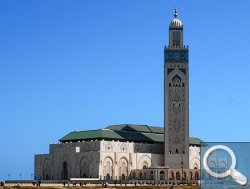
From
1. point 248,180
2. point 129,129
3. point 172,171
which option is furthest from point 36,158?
point 248,180

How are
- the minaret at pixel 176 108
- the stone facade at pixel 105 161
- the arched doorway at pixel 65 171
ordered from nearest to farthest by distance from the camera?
the stone facade at pixel 105 161 < the minaret at pixel 176 108 < the arched doorway at pixel 65 171

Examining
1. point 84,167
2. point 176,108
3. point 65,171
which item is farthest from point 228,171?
point 65,171

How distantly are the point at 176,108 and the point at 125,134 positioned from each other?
13908mm

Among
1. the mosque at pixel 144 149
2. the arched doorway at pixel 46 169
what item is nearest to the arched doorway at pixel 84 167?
the mosque at pixel 144 149

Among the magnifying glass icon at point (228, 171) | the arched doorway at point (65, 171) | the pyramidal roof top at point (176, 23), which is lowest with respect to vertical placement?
the arched doorway at point (65, 171)

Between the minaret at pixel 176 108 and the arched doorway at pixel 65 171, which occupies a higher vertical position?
the minaret at pixel 176 108

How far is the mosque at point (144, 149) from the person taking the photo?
12838 centimetres

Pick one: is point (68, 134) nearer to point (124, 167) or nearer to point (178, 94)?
point (124, 167)

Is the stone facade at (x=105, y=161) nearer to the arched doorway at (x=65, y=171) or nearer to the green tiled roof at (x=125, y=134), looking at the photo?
the arched doorway at (x=65, y=171)

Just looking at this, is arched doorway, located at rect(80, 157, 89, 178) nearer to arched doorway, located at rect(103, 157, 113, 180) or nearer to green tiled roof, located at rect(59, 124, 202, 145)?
arched doorway, located at rect(103, 157, 113, 180)

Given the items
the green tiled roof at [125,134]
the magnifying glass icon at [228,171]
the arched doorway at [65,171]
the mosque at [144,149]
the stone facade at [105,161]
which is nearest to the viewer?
the magnifying glass icon at [228,171]

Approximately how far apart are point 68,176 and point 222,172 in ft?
381

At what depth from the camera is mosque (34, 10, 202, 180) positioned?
5054 inches

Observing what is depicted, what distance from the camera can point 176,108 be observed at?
133 m
